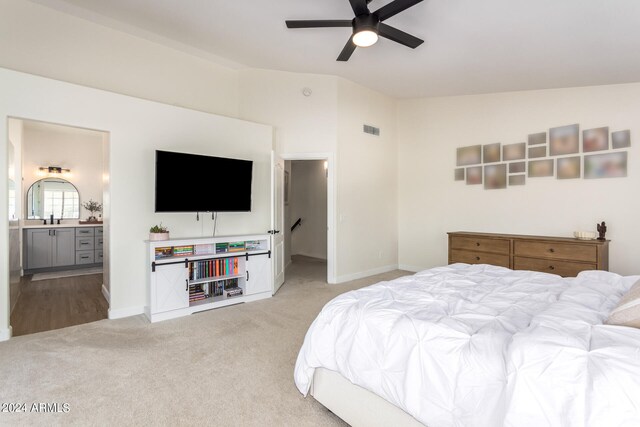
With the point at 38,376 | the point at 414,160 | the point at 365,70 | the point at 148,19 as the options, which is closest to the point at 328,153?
the point at 365,70

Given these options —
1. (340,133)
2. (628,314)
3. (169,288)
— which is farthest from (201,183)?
(628,314)

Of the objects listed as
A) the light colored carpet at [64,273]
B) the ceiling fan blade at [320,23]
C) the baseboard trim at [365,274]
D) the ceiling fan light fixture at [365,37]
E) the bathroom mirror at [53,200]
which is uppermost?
the ceiling fan blade at [320,23]

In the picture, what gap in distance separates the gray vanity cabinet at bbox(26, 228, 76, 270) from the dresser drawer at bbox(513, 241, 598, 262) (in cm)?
764

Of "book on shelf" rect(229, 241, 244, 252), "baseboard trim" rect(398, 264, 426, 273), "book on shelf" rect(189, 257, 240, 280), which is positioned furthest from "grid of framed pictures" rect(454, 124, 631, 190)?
"book on shelf" rect(189, 257, 240, 280)

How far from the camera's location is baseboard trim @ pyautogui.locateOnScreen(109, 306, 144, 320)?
3.54 m

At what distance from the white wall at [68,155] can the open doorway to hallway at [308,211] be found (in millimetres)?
4118

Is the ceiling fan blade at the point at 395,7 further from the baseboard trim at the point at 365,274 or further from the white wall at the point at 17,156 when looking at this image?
the white wall at the point at 17,156

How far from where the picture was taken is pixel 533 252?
4.07 meters

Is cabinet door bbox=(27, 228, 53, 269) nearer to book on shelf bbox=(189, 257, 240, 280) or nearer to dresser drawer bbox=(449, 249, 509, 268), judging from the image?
book on shelf bbox=(189, 257, 240, 280)

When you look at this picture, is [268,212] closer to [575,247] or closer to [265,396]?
[265,396]

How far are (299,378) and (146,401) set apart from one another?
1.00 metres

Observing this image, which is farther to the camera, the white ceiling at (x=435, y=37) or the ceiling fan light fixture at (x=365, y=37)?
the white ceiling at (x=435, y=37)

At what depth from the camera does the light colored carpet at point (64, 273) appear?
5488mm

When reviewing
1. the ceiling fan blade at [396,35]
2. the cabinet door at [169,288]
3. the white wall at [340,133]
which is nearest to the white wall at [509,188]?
the white wall at [340,133]
